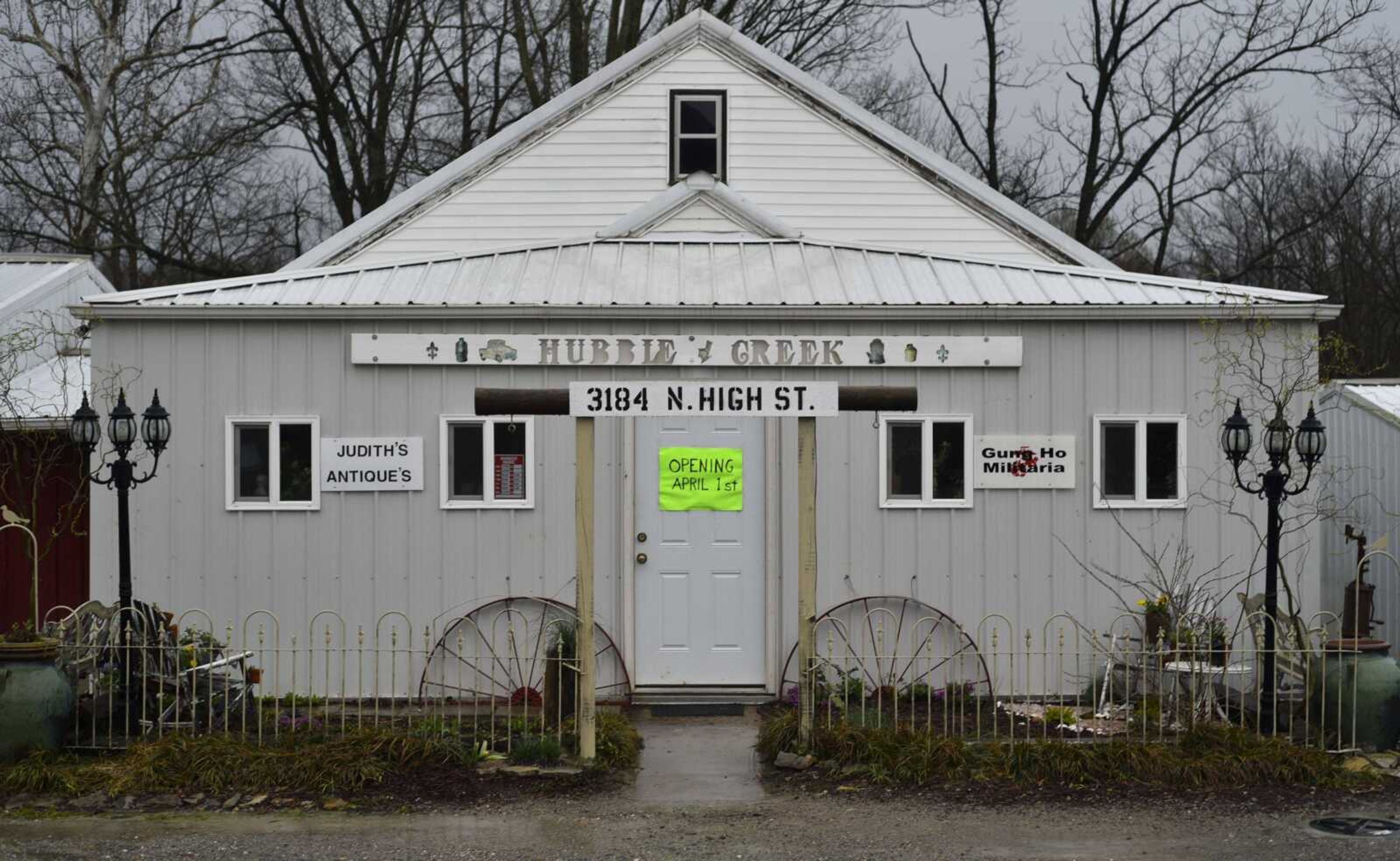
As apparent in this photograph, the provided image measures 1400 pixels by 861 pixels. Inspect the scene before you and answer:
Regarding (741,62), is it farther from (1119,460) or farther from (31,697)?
(31,697)

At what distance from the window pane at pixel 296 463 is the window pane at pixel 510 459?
1.41 m

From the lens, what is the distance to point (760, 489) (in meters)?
11.4

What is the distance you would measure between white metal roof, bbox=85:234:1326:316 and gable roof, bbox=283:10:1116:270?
2724mm

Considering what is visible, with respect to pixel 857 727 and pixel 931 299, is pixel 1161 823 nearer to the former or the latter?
pixel 857 727

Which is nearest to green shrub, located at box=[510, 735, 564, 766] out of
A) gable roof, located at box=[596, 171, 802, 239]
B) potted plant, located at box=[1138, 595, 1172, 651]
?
potted plant, located at box=[1138, 595, 1172, 651]

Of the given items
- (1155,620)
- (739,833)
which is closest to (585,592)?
(739,833)

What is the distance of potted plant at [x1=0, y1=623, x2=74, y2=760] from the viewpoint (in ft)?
29.2

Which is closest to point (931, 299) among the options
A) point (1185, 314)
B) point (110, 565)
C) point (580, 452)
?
point (1185, 314)

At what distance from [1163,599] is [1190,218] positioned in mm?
25439

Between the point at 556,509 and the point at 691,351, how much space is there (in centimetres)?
196

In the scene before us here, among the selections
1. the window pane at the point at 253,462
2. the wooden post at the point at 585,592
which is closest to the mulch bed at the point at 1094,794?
the wooden post at the point at 585,592

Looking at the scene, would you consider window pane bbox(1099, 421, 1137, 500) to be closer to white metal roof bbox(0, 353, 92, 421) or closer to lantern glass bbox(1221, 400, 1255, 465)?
lantern glass bbox(1221, 400, 1255, 465)

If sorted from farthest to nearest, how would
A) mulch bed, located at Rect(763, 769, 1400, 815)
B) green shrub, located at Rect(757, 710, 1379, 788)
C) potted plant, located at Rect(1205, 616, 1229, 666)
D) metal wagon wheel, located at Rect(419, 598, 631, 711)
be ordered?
metal wagon wheel, located at Rect(419, 598, 631, 711) → potted plant, located at Rect(1205, 616, 1229, 666) → green shrub, located at Rect(757, 710, 1379, 788) → mulch bed, located at Rect(763, 769, 1400, 815)

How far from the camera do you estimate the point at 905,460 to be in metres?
11.4
